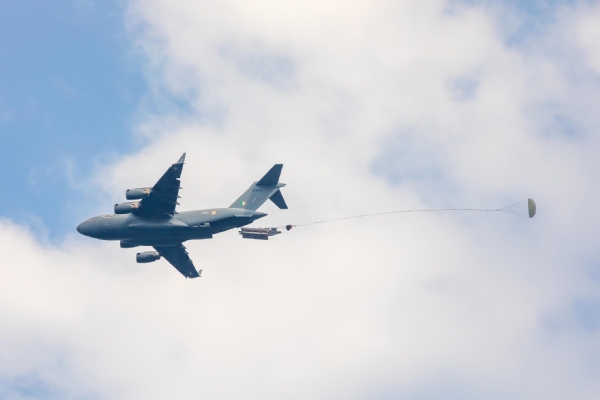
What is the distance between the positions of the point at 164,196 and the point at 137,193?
1.86 m

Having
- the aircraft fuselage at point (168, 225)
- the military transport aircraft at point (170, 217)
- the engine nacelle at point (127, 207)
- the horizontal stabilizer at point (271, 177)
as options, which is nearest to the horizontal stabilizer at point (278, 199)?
the military transport aircraft at point (170, 217)

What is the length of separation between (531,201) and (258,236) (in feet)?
59.0

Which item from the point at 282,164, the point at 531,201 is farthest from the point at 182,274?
the point at 531,201

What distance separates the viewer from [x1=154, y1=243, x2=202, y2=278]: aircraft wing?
69875mm

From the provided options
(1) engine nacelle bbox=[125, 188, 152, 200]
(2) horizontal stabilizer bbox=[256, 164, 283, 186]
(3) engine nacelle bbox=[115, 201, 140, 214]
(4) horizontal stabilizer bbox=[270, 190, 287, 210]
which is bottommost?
(3) engine nacelle bbox=[115, 201, 140, 214]

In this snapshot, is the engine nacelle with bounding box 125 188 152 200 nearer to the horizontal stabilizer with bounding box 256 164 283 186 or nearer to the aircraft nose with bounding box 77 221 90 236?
the aircraft nose with bounding box 77 221 90 236

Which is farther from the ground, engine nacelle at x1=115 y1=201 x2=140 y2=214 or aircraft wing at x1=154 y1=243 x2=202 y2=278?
engine nacelle at x1=115 y1=201 x2=140 y2=214

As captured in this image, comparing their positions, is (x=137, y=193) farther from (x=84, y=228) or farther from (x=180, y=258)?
(x=180, y=258)

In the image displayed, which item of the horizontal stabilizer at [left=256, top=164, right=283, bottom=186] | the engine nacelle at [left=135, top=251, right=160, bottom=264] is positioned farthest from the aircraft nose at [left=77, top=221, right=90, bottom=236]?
the horizontal stabilizer at [left=256, top=164, right=283, bottom=186]

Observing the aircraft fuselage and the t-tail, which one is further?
the t-tail

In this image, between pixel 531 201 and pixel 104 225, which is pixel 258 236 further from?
pixel 531 201

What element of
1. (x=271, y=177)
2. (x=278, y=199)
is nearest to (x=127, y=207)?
(x=271, y=177)

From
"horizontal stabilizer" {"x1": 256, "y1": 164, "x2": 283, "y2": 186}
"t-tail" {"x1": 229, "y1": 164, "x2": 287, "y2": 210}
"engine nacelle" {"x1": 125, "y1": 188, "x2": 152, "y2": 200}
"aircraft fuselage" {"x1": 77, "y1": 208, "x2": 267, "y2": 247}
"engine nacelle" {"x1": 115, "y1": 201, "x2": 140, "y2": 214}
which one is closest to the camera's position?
"engine nacelle" {"x1": 125, "y1": 188, "x2": 152, "y2": 200}

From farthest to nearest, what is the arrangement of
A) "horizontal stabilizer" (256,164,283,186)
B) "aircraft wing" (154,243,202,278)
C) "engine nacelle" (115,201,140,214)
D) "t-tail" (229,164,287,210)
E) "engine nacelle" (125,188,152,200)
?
"aircraft wing" (154,243,202,278), "horizontal stabilizer" (256,164,283,186), "t-tail" (229,164,287,210), "engine nacelle" (115,201,140,214), "engine nacelle" (125,188,152,200)
